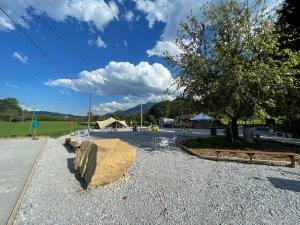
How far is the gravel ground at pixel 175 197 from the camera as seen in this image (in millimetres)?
6117

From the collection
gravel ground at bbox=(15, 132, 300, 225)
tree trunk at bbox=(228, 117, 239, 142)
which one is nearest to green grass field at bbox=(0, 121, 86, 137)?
tree trunk at bbox=(228, 117, 239, 142)

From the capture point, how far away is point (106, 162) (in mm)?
8719

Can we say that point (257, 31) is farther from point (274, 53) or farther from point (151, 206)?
point (151, 206)

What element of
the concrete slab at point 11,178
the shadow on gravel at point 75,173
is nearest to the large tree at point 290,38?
the shadow on gravel at point 75,173

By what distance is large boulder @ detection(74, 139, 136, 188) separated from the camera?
8516 mm

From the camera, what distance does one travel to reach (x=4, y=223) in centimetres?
606

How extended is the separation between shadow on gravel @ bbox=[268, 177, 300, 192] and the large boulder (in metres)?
4.54

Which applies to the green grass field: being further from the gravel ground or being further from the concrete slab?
the gravel ground

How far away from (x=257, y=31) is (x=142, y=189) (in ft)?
37.9

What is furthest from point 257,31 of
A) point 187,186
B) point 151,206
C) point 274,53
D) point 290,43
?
point 151,206

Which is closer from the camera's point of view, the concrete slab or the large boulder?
the concrete slab

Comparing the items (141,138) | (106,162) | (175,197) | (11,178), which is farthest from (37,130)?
(175,197)

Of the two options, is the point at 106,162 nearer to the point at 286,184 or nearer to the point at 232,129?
the point at 286,184

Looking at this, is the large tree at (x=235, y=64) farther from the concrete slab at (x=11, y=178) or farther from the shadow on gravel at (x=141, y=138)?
the concrete slab at (x=11, y=178)
